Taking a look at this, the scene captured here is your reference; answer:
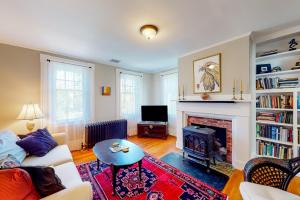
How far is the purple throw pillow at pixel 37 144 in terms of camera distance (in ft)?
6.48

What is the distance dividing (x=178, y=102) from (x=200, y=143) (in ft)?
3.82

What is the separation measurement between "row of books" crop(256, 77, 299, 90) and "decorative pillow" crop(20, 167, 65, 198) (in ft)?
10.7

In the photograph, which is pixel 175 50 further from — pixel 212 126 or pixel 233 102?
pixel 212 126

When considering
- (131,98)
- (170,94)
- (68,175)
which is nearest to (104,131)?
(131,98)

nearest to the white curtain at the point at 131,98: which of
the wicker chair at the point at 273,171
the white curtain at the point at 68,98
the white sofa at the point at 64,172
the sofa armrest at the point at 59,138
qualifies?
the white curtain at the point at 68,98

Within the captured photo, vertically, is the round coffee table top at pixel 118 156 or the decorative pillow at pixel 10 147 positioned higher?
the decorative pillow at pixel 10 147

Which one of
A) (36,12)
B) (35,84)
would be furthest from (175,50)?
(35,84)

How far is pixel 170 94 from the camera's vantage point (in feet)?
15.1

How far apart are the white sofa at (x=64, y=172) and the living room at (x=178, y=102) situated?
11mm

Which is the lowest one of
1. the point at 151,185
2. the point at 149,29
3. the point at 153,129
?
the point at 151,185

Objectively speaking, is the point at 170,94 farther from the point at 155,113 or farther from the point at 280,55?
the point at 280,55

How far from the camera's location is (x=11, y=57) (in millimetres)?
2627

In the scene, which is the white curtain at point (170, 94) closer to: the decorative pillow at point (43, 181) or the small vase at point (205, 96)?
the small vase at point (205, 96)

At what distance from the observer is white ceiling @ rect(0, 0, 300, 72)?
157cm
